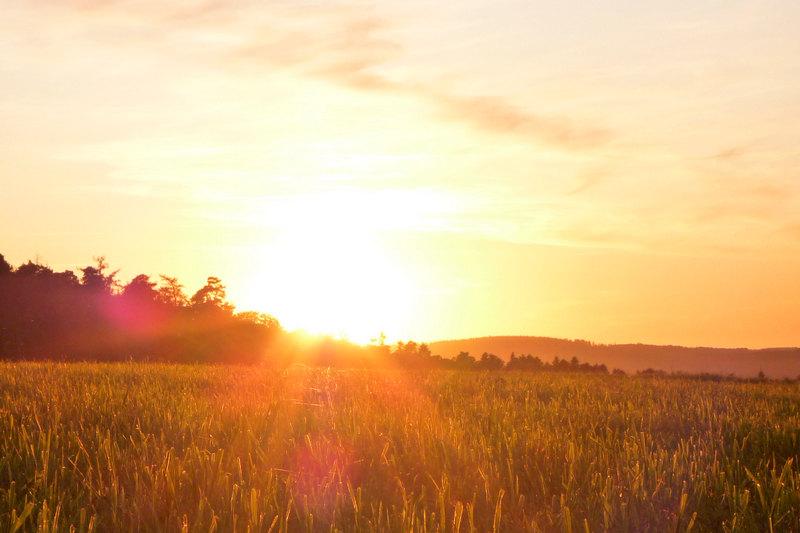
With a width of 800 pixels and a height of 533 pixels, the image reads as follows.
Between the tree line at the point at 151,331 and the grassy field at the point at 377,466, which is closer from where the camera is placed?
the grassy field at the point at 377,466

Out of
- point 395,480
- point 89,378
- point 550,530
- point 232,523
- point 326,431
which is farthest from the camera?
point 89,378

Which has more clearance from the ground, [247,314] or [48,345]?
[247,314]

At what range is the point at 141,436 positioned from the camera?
13.3 ft

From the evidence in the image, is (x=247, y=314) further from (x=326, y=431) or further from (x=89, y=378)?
(x=326, y=431)

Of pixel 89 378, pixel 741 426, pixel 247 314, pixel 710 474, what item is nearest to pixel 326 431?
pixel 710 474

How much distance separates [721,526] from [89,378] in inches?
287

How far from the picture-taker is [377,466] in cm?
365

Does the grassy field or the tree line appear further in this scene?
the tree line

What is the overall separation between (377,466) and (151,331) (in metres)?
16.0

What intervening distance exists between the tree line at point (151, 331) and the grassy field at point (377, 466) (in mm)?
8980

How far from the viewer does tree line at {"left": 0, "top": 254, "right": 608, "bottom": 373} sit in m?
15.4

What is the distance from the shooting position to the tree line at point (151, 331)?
50.5 ft

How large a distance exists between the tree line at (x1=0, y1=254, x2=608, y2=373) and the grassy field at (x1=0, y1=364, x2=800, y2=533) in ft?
29.5

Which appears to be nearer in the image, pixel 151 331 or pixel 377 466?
pixel 377 466
